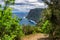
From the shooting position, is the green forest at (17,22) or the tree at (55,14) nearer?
the green forest at (17,22)

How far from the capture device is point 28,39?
68.5ft

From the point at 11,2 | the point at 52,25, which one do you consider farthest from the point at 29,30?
the point at 11,2

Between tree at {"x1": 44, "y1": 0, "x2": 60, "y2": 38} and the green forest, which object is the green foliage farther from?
tree at {"x1": 44, "y1": 0, "x2": 60, "y2": 38}

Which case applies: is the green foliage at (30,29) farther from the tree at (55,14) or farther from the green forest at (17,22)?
the tree at (55,14)

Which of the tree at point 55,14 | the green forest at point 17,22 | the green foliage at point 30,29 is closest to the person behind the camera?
the green forest at point 17,22

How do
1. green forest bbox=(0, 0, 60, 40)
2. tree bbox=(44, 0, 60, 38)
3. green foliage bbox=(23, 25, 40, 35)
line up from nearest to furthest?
1. green forest bbox=(0, 0, 60, 40)
2. tree bbox=(44, 0, 60, 38)
3. green foliage bbox=(23, 25, 40, 35)

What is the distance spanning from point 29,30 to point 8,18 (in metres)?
11.8

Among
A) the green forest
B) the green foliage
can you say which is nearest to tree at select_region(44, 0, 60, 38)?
the green forest

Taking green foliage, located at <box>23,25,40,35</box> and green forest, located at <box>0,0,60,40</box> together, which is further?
green foliage, located at <box>23,25,40,35</box>

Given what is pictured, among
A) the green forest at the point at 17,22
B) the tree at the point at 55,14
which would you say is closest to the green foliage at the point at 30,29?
the green forest at the point at 17,22

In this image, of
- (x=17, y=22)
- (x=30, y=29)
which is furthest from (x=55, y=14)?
(x=30, y=29)

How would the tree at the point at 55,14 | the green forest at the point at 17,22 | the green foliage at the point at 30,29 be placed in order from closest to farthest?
the green forest at the point at 17,22
the tree at the point at 55,14
the green foliage at the point at 30,29

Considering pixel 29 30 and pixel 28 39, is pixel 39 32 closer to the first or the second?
pixel 29 30

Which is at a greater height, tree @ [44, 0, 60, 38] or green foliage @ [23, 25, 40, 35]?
tree @ [44, 0, 60, 38]
